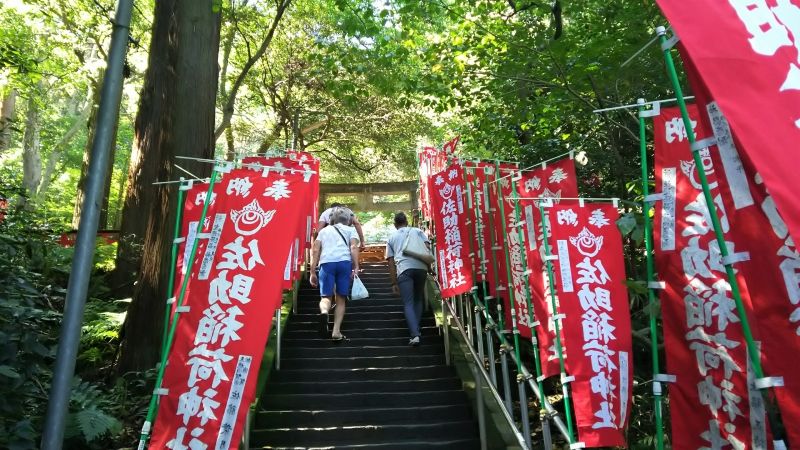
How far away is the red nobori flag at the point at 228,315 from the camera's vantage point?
3.68 meters

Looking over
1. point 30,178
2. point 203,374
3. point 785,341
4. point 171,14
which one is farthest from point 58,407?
point 30,178

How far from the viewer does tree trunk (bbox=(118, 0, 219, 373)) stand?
19.2 feet

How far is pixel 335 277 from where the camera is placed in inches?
287

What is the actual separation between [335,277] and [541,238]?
326cm

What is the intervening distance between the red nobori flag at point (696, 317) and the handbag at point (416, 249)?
426 cm

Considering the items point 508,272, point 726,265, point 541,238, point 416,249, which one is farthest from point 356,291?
point 726,265

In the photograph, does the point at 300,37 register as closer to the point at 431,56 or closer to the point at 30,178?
the point at 431,56

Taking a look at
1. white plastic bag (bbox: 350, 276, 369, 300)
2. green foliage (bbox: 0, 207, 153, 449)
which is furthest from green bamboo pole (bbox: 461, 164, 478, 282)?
green foliage (bbox: 0, 207, 153, 449)

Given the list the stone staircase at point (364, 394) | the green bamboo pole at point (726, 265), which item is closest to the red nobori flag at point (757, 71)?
the green bamboo pole at point (726, 265)

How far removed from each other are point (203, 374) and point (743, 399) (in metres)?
3.20

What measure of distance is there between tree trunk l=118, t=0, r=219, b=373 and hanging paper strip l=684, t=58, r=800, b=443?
531 centimetres

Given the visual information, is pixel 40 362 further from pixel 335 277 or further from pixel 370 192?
pixel 370 192

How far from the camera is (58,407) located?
109 inches

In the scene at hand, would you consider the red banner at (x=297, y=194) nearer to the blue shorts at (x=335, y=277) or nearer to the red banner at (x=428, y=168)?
the blue shorts at (x=335, y=277)
